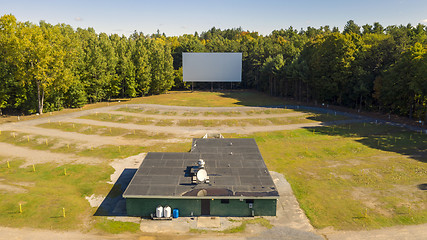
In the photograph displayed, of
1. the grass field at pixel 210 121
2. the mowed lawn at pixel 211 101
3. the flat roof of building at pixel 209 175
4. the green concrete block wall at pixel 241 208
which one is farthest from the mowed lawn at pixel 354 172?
the mowed lawn at pixel 211 101

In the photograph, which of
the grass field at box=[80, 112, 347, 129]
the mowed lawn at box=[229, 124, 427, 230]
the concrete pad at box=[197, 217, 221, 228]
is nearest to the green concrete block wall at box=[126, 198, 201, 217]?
the concrete pad at box=[197, 217, 221, 228]

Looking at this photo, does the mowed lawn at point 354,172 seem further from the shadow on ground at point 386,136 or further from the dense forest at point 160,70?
the dense forest at point 160,70

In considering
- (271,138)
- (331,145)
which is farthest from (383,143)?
(271,138)

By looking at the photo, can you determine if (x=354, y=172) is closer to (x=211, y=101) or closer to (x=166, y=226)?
(x=166, y=226)

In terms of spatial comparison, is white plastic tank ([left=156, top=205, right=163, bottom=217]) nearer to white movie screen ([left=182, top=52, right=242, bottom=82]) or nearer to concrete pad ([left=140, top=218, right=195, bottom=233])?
concrete pad ([left=140, top=218, right=195, bottom=233])

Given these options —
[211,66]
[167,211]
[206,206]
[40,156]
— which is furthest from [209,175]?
[211,66]

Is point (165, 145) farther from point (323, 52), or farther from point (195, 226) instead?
point (323, 52)
